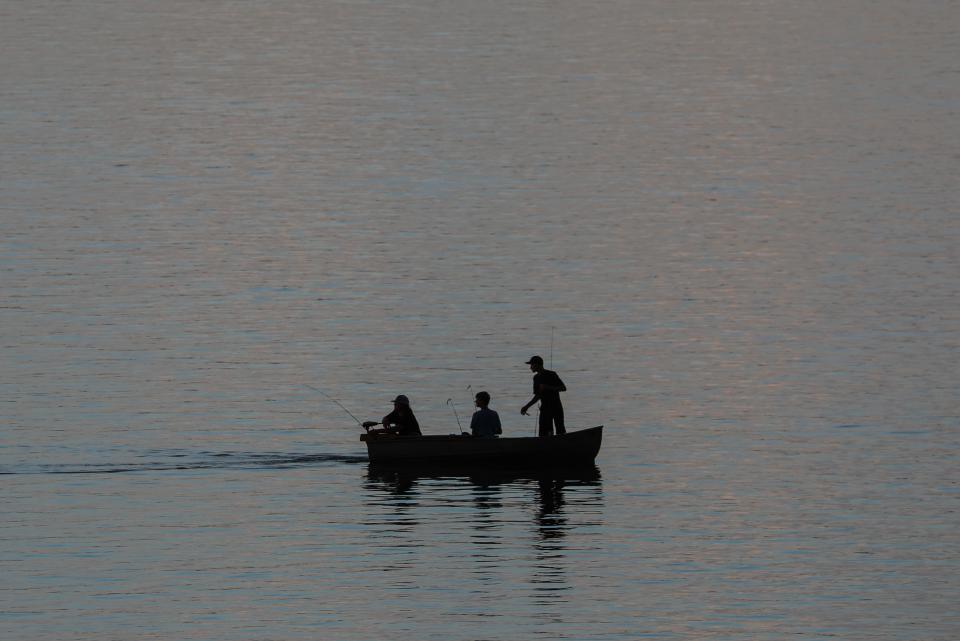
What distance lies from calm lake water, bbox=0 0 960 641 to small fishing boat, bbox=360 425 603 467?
1.61 ft

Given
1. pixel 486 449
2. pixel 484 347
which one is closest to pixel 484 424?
pixel 486 449

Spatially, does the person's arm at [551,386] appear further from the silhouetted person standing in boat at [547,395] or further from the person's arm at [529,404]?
the person's arm at [529,404]

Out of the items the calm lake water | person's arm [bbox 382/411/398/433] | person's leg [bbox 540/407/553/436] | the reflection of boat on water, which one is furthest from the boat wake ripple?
person's leg [bbox 540/407/553/436]

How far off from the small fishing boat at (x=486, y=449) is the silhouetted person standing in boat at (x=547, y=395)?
0.46 meters

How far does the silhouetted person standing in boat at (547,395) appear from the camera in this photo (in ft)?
141

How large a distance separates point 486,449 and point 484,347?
65.9ft

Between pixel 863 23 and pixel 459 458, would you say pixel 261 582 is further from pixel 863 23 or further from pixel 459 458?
pixel 863 23

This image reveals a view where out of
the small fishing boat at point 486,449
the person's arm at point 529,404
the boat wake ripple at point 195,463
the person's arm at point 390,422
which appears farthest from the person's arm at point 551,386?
the boat wake ripple at point 195,463

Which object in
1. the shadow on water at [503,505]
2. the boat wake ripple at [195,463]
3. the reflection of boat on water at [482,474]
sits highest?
the boat wake ripple at [195,463]

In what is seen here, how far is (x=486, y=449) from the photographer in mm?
42812

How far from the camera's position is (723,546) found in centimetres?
3616

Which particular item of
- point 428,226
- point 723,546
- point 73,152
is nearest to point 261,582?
point 723,546

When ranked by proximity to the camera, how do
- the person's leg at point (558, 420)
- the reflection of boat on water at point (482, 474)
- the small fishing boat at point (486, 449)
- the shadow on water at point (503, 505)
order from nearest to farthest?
the shadow on water at point (503, 505), the reflection of boat on water at point (482, 474), the small fishing boat at point (486, 449), the person's leg at point (558, 420)

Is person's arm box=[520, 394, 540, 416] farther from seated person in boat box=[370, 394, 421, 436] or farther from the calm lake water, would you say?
seated person in boat box=[370, 394, 421, 436]
